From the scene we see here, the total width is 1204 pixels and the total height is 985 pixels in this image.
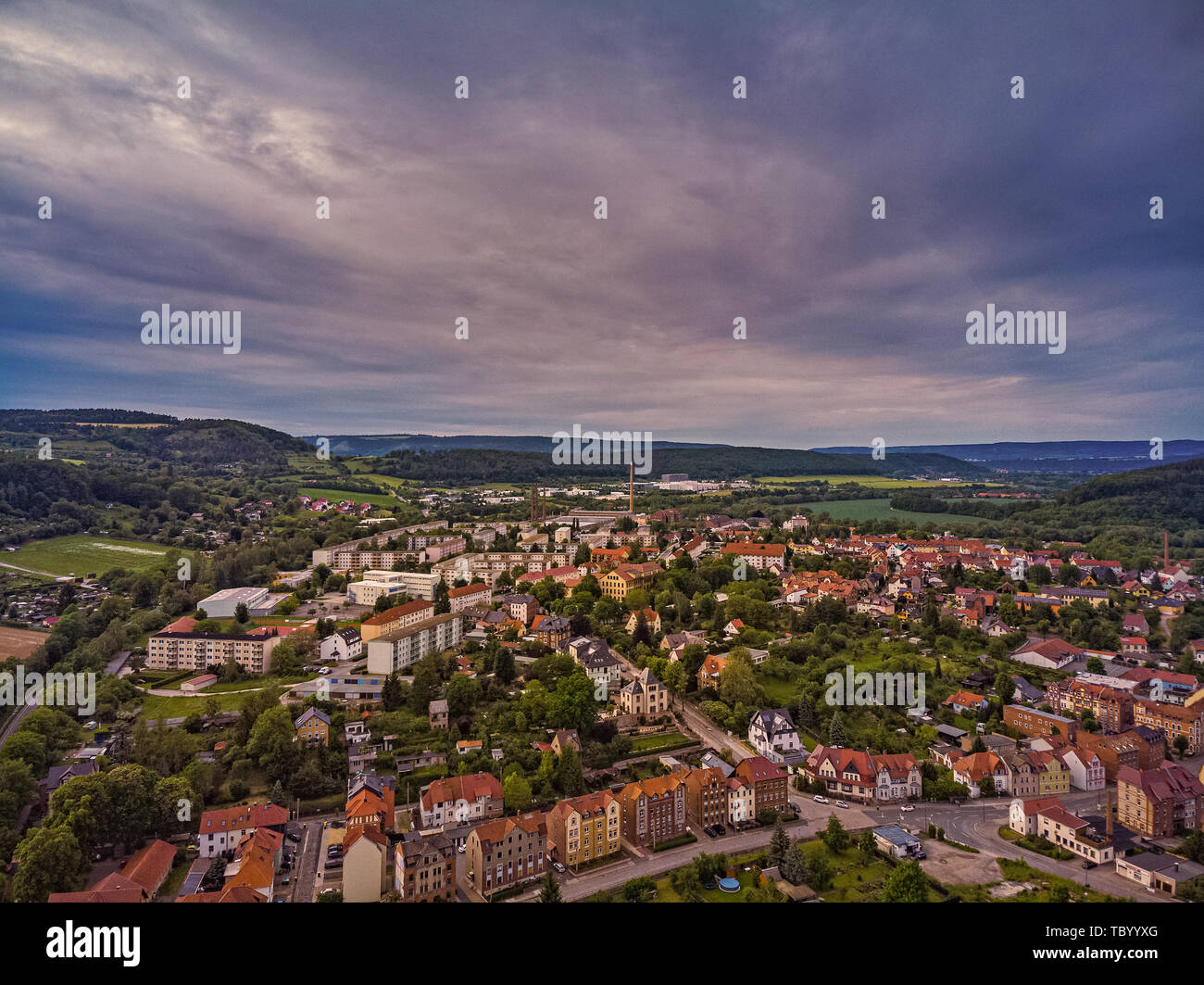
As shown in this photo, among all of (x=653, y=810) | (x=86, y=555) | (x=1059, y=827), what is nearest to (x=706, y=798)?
(x=653, y=810)

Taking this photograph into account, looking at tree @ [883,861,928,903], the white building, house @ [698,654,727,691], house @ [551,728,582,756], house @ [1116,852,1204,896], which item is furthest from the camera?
the white building

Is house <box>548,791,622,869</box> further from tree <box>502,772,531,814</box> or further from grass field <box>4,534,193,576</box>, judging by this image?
grass field <box>4,534,193,576</box>

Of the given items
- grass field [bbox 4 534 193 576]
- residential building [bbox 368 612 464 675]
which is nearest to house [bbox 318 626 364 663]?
residential building [bbox 368 612 464 675]

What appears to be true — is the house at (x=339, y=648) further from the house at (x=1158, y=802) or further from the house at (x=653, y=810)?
the house at (x=1158, y=802)

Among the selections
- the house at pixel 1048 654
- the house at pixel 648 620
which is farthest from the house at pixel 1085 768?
the house at pixel 648 620

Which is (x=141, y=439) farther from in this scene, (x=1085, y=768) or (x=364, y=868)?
(x=1085, y=768)

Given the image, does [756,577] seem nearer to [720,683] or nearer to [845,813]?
[720,683]

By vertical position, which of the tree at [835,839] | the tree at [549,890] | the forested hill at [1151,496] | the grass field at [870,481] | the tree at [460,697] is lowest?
the tree at [835,839]
